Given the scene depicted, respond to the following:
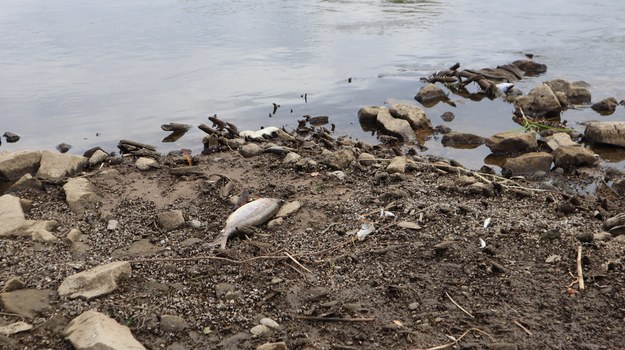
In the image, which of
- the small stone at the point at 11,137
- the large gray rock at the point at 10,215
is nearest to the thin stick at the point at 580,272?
the large gray rock at the point at 10,215

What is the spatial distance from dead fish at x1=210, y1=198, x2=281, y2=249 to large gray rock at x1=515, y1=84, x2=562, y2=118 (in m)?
5.79

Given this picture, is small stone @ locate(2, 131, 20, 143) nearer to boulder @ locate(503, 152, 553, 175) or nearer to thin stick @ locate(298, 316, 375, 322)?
thin stick @ locate(298, 316, 375, 322)

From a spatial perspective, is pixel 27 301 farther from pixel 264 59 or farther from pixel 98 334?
pixel 264 59

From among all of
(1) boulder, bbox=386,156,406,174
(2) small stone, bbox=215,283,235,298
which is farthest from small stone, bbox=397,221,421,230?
A: (2) small stone, bbox=215,283,235,298

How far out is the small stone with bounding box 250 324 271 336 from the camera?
374 cm

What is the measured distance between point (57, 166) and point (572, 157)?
19.4 ft

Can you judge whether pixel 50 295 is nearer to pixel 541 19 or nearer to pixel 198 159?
pixel 198 159

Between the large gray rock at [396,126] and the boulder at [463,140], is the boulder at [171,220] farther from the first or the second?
the boulder at [463,140]

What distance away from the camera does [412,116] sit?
8.98m

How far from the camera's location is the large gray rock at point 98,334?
3.38 metres

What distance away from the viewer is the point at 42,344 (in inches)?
140

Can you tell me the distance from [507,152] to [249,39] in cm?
903


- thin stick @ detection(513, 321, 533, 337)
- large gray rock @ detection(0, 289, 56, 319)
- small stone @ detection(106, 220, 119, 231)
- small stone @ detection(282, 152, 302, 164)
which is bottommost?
thin stick @ detection(513, 321, 533, 337)

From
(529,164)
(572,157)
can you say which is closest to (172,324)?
(529,164)
